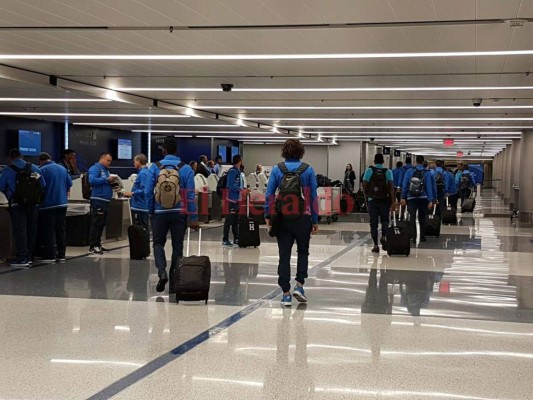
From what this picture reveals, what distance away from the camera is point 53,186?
1073 cm

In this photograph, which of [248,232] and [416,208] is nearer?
[248,232]

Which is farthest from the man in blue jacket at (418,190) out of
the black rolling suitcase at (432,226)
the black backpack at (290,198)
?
the black backpack at (290,198)

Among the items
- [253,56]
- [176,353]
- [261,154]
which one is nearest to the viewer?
[176,353]

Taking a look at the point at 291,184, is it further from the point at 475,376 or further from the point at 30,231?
the point at 30,231

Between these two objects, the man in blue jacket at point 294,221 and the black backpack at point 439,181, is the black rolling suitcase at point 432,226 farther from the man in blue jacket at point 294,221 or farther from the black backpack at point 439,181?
the man in blue jacket at point 294,221

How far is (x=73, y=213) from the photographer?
13031 mm

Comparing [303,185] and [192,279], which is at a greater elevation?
[303,185]

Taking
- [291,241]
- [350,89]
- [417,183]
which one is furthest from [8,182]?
[417,183]

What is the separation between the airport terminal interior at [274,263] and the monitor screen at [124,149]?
1255 centimetres

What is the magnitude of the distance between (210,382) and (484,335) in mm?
2599

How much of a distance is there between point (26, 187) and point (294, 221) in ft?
14.8

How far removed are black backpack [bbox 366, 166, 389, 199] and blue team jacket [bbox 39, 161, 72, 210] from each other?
4.62m

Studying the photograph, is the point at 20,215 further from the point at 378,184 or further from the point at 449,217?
the point at 449,217

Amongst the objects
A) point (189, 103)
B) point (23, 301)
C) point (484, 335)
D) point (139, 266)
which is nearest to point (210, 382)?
point (484, 335)
